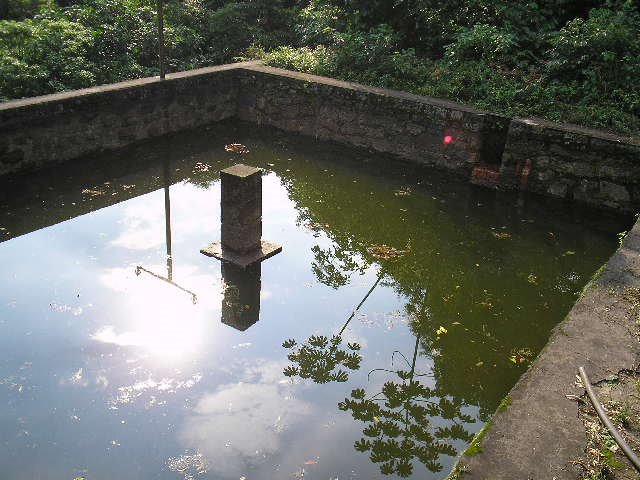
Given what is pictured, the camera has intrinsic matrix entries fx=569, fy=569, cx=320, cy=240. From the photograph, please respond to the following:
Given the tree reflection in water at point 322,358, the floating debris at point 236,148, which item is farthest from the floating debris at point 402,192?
the tree reflection in water at point 322,358

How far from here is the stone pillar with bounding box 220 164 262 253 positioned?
5973 mm

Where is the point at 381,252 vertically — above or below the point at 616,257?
below

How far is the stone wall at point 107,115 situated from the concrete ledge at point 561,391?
693 centimetres

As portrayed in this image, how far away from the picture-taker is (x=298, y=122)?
33.1ft

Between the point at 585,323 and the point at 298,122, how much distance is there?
22.3ft

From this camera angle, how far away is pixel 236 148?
367 inches

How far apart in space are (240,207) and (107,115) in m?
3.81

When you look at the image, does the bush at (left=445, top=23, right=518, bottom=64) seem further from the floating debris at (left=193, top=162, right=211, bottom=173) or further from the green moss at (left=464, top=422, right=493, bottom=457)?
the green moss at (left=464, top=422, right=493, bottom=457)

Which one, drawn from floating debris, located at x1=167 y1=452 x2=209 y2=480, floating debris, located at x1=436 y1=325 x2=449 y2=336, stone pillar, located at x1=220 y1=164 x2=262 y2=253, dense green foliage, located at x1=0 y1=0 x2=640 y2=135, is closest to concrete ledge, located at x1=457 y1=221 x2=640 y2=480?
floating debris, located at x1=436 y1=325 x2=449 y2=336

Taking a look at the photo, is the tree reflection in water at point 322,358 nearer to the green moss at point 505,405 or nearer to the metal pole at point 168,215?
the green moss at point 505,405

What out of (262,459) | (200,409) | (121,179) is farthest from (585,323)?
(121,179)

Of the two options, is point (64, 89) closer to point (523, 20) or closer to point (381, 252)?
point (381, 252)

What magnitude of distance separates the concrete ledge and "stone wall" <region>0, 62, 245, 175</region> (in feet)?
22.7

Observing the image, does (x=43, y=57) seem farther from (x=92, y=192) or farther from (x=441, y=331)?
(x=441, y=331)
